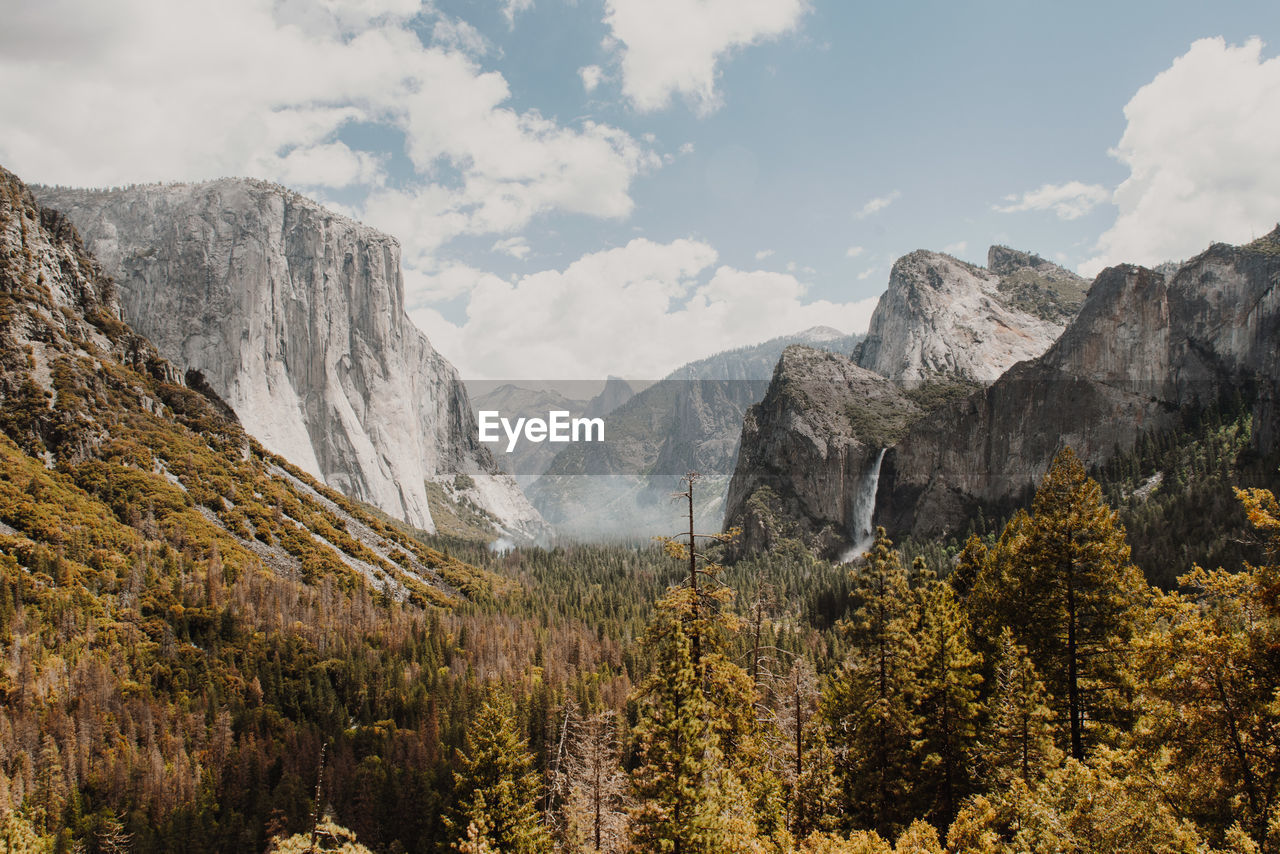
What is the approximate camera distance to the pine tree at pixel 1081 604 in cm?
2359

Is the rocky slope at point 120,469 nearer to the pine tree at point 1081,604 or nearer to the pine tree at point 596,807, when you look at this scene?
the pine tree at point 596,807

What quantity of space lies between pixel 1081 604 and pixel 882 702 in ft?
26.8

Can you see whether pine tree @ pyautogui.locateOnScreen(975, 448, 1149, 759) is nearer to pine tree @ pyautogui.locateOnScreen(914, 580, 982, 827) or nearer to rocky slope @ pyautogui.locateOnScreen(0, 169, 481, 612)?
pine tree @ pyautogui.locateOnScreen(914, 580, 982, 827)

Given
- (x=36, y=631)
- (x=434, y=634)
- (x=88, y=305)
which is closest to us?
(x=36, y=631)

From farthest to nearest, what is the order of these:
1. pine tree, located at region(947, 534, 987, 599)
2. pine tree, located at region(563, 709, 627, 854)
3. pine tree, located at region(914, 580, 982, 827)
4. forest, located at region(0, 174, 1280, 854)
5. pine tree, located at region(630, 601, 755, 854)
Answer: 1. pine tree, located at region(947, 534, 987, 599)
2. pine tree, located at region(563, 709, 627, 854)
3. pine tree, located at region(914, 580, 982, 827)
4. pine tree, located at region(630, 601, 755, 854)
5. forest, located at region(0, 174, 1280, 854)

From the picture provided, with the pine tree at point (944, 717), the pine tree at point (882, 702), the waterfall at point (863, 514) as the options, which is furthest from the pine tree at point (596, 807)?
the waterfall at point (863, 514)

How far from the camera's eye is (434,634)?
282 ft

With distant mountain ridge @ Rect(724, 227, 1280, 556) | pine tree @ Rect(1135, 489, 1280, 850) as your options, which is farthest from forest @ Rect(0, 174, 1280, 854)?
distant mountain ridge @ Rect(724, 227, 1280, 556)

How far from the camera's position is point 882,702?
25375 mm

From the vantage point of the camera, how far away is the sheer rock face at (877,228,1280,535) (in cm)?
14012

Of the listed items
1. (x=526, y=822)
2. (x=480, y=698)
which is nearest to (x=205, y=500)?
(x=480, y=698)

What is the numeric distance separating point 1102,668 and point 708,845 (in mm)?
15988

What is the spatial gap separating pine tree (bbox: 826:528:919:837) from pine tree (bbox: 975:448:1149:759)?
5165 millimetres

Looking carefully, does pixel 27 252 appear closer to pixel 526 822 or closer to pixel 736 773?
pixel 526 822
